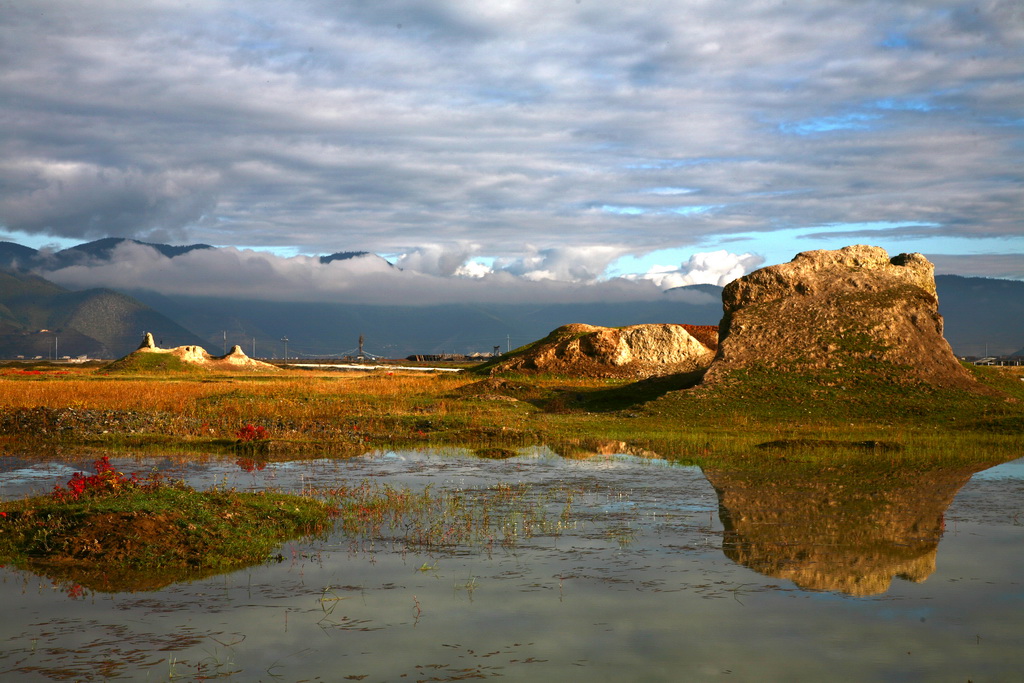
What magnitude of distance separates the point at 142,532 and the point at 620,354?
55.9 m

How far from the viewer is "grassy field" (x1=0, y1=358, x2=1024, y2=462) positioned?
2869cm

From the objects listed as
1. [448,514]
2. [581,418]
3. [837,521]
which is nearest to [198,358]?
[581,418]

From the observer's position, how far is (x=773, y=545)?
14.1m

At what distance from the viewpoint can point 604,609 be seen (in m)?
10.9

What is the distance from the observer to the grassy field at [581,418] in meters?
28.7

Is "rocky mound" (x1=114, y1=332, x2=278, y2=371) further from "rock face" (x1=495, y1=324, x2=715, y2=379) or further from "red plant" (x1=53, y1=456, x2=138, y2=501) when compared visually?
"red plant" (x1=53, y1=456, x2=138, y2=501)

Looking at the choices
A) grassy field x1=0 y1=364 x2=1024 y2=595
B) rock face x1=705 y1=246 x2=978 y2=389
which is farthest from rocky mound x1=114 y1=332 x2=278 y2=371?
rock face x1=705 y1=246 x2=978 y2=389

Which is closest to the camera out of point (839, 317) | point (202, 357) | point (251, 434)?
point (251, 434)

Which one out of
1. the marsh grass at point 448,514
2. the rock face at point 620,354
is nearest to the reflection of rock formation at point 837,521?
the marsh grass at point 448,514

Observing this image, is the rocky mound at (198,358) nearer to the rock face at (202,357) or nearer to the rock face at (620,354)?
the rock face at (202,357)

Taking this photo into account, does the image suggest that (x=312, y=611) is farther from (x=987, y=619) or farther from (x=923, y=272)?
(x=923, y=272)

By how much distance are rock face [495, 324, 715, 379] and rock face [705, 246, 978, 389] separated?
22153 millimetres

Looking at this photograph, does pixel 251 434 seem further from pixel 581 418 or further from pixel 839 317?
pixel 839 317

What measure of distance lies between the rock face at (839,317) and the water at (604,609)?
22.8 metres
